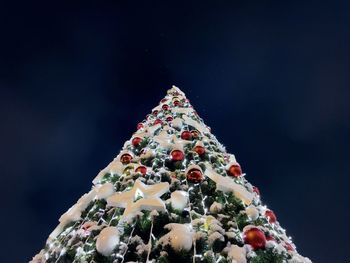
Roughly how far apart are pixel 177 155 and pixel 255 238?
54.4 inches

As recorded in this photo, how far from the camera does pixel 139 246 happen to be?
2.46 m

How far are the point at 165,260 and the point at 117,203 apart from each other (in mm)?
765

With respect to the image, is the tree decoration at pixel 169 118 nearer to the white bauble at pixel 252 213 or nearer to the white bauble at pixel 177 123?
the white bauble at pixel 177 123

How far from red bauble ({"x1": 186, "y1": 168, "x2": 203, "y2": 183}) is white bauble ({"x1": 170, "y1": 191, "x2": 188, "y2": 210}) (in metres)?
0.35

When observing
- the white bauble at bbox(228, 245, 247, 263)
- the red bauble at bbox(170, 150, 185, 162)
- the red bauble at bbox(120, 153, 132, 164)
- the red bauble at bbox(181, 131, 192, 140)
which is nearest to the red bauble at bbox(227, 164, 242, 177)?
the red bauble at bbox(170, 150, 185, 162)

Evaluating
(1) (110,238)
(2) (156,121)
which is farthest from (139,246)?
(2) (156,121)

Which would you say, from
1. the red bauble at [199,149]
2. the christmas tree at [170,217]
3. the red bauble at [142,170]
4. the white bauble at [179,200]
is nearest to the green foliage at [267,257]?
the christmas tree at [170,217]

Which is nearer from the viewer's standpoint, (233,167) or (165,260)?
(165,260)

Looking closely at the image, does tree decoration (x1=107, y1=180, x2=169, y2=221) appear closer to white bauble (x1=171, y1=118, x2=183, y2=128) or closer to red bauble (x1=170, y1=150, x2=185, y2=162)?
red bauble (x1=170, y1=150, x2=185, y2=162)

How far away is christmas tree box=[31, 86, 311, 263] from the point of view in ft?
7.82

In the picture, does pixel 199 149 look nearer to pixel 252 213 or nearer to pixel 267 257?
pixel 252 213

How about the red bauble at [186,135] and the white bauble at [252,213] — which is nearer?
the white bauble at [252,213]

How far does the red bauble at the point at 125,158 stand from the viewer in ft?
12.7

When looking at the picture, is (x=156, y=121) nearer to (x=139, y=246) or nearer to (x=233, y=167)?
(x=233, y=167)
